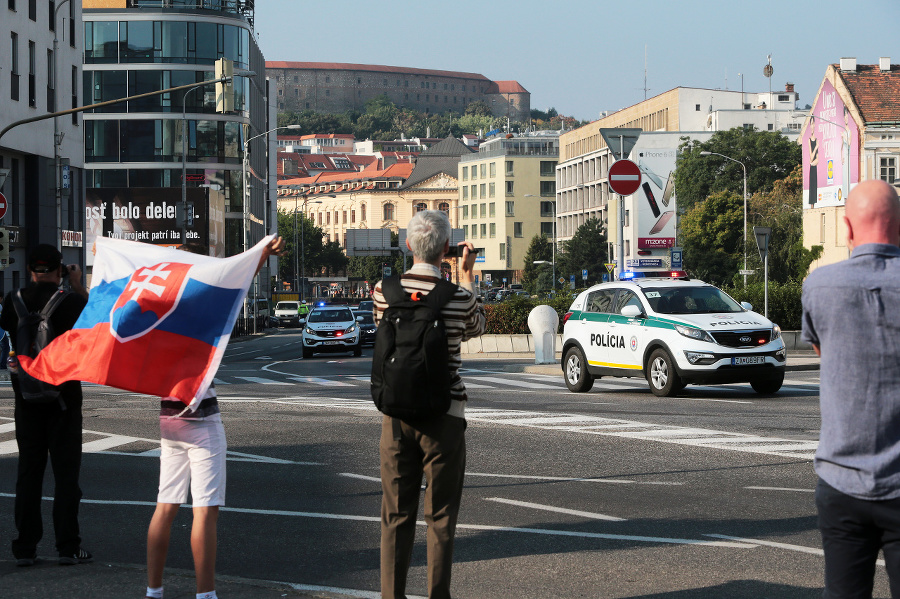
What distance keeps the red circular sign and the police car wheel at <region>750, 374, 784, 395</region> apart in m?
5.43

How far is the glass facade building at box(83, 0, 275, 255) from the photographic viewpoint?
79.9 m

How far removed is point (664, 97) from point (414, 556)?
124 m

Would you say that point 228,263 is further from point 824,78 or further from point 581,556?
point 824,78

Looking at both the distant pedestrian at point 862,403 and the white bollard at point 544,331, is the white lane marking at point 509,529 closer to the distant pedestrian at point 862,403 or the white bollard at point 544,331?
the distant pedestrian at point 862,403

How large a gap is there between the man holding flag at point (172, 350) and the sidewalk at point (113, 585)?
347 millimetres

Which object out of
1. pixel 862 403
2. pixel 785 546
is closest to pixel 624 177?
pixel 785 546

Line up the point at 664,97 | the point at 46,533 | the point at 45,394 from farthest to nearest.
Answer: the point at 664,97 → the point at 46,533 → the point at 45,394

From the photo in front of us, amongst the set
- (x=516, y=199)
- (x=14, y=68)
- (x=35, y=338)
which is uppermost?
(x=516, y=199)

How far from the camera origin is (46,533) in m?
8.38

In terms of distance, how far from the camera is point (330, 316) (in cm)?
3962

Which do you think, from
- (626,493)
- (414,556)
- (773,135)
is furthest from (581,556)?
(773,135)

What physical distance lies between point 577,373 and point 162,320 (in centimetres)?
1483

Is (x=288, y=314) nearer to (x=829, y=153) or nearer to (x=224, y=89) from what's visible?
(x=829, y=153)

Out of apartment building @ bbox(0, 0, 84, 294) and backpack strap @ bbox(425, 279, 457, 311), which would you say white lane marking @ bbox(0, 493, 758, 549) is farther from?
apartment building @ bbox(0, 0, 84, 294)
